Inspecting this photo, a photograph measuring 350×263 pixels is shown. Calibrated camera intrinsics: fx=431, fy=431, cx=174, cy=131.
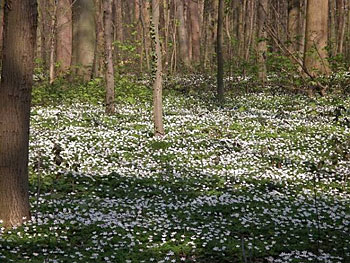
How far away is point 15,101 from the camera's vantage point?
23.2ft

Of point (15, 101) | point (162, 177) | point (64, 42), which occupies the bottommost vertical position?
point (162, 177)

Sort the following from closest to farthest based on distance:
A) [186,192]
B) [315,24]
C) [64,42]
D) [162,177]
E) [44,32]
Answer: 1. [186,192]
2. [162,177]
3. [315,24]
4. [64,42]
5. [44,32]

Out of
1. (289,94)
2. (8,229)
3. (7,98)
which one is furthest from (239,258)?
(289,94)

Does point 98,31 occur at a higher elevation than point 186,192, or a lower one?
higher

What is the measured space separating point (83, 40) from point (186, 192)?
63.2 ft

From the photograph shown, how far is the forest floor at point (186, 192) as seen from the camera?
672 centimetres

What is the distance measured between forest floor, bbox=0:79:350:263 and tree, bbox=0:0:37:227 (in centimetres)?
55

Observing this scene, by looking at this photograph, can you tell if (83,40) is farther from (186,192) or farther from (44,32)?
(186,192)

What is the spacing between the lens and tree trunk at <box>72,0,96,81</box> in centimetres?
2642

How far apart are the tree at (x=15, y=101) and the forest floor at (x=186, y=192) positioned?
1.79ft

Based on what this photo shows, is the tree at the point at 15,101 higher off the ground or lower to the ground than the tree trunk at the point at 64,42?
lower

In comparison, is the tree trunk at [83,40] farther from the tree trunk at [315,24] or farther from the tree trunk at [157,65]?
the tree trunk at [157,65]

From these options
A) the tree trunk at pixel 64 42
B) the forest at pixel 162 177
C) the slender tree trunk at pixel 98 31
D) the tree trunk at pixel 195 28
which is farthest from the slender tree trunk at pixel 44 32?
the tree trunk at pixel 195 28

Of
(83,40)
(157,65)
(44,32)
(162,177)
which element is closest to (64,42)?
(83,40)
